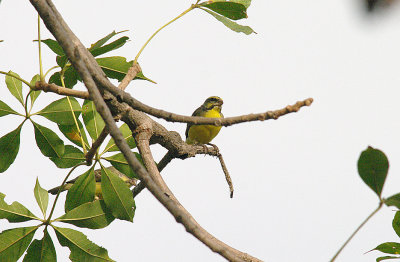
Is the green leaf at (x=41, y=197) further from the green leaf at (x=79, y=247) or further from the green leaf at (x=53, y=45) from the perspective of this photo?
the green leaf at (x=53, y=45)

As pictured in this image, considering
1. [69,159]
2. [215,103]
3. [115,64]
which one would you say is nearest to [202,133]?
[215,103]

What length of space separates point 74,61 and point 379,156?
116 cm

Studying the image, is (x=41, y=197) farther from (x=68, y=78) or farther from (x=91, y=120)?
(x=68, y=78)

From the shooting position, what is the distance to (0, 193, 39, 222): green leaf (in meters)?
3.29

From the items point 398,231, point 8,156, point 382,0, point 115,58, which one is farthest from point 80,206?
point 382,0

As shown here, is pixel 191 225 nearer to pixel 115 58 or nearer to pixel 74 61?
pixel 74 61

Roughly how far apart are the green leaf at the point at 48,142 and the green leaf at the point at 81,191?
Answer: 273 millimetres

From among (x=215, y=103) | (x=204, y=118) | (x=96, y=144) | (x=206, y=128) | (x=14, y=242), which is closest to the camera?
(x=204, y=118)

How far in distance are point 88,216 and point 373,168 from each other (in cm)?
219

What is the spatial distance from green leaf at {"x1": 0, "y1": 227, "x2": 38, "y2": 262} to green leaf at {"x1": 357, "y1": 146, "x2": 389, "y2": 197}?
2.38 meters

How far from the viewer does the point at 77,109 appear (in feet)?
11.5

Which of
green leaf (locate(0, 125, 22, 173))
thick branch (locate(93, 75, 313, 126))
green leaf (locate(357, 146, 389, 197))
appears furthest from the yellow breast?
→ green leaf (locate(357, 146, 389, 197))

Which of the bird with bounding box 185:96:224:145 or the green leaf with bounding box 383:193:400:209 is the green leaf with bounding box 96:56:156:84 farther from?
the bird with bounding box 185:96:224:145

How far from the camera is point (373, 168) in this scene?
1701 millimetres
